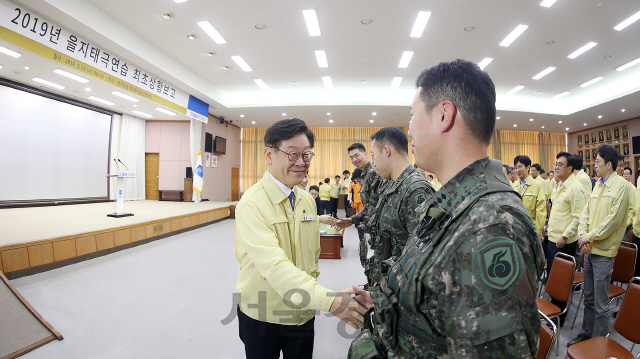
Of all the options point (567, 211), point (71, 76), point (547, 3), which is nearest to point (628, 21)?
point (547, 3)

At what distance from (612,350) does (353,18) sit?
6.17m

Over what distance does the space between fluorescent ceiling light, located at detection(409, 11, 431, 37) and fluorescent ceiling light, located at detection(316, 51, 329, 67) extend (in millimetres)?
2327

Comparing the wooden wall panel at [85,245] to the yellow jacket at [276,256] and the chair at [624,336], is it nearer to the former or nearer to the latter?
the yellow jacket at [276,256]

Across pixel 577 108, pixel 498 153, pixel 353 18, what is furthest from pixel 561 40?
pixel 498 153

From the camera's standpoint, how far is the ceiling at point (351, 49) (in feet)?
17.7

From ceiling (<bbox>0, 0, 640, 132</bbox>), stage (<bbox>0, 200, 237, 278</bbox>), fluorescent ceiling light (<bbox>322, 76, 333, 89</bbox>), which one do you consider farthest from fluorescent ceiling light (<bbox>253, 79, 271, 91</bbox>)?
stage (<bbox>0, 200, 237, 278</bbox>)

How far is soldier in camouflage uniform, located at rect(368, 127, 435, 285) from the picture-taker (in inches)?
70.1

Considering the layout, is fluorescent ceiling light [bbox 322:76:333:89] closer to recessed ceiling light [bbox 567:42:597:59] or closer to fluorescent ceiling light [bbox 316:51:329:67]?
fluorescent ceiling light [bbox 316:51:329:67]

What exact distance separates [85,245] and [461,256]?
5.88 metres

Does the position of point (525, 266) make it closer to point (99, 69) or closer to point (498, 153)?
point (99, 69)

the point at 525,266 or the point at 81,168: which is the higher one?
the point at 81,168

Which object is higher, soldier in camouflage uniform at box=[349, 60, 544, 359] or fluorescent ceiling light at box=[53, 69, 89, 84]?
fluorescent ceiling light at box=[53, 69, 89, 84]

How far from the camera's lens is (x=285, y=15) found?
5695mm

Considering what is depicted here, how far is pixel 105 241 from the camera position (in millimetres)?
4922
